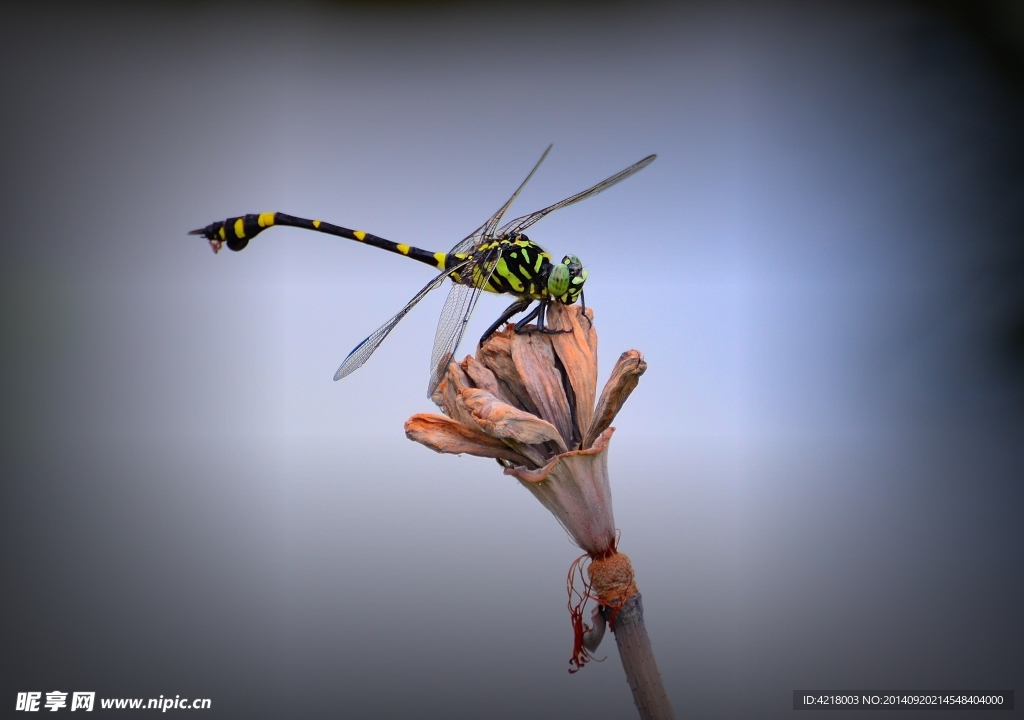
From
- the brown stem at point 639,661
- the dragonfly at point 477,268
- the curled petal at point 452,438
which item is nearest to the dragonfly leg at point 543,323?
the dragonfly at point 477,268

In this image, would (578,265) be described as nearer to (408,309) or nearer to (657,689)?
(408,309)

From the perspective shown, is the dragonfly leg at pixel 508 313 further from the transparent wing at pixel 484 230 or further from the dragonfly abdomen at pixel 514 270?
the transparent wing at pixel 484 230

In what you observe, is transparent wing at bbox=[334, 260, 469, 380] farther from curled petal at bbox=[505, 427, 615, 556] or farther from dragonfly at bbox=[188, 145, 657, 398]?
curled petal at bbox=[505, 427, 615, 556]

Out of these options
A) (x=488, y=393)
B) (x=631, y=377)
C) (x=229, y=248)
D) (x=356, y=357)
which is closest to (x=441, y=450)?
(x=488, y=393)

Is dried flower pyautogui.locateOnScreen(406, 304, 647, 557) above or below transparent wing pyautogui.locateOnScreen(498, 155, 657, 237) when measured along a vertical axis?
below

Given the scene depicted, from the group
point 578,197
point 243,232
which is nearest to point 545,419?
point 578,197

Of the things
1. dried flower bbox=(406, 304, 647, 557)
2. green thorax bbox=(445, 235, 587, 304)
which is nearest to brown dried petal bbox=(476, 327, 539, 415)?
dried flower bbox=(406, 304, 647, 557)

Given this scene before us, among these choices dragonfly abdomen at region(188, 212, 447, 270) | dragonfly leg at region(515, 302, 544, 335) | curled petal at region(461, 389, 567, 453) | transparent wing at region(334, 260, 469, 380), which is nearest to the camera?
curled petal at region(461, 389, 567, 453)
